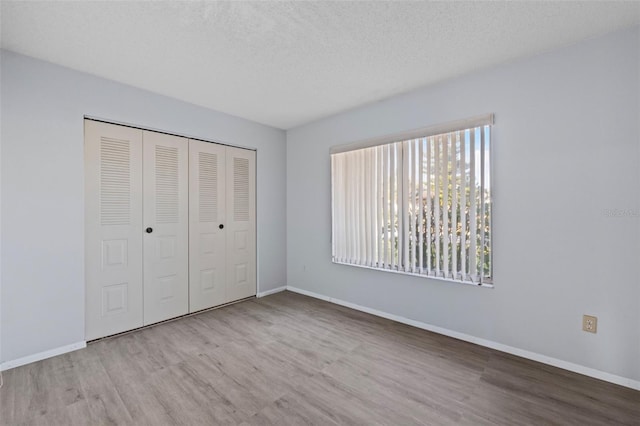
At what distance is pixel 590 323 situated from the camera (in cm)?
221

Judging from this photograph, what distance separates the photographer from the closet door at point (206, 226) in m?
3.58

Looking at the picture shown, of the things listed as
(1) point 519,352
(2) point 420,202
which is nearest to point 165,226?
→ (2) point 420,202

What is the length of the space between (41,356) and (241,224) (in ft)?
7.67

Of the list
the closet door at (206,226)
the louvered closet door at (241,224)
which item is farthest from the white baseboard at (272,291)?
the closet door at (206,226)

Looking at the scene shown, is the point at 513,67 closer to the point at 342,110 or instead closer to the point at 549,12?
the point at 549,12

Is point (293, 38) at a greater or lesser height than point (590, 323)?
greater

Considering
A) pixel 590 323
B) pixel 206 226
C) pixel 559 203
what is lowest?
pixel 590 323

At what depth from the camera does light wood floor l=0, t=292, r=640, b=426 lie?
181 centimetres

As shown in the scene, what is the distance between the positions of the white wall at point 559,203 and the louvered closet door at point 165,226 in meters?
2.78

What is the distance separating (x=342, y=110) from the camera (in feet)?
12.4

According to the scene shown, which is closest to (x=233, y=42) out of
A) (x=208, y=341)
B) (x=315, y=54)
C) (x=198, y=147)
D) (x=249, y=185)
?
(x=315, y=54)

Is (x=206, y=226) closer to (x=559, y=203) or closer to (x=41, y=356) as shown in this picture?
(x=41, y=356)

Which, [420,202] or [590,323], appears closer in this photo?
[590,323]

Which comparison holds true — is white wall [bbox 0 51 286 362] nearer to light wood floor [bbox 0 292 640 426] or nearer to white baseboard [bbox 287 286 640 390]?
light wood floor [bbox 0 292 640 426]
